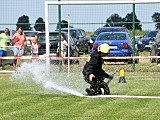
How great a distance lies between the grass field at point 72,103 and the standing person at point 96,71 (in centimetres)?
55

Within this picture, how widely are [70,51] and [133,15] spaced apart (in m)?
2.88

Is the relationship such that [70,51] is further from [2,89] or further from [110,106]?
[110,106]

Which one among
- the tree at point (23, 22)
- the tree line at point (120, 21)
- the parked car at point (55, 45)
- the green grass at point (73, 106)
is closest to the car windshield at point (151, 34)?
the tree line at point (120, 21)

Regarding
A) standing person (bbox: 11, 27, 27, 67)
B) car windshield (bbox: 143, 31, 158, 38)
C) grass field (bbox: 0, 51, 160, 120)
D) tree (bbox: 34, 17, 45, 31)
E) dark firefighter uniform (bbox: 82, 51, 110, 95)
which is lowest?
grass field (bbox: 0, 51, 160, 120)

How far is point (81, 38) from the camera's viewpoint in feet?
89.4

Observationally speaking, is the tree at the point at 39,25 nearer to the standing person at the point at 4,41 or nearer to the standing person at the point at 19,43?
the standing person at the point at 19,43

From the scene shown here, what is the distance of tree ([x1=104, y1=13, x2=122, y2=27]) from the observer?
83.6ft

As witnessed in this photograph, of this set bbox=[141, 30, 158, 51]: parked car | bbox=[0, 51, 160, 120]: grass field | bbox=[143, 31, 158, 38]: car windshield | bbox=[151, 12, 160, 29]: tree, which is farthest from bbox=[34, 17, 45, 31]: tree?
bbox=[0, 51, 160, 120]: grass field

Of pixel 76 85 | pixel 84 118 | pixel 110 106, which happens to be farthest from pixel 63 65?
pixel 84 118

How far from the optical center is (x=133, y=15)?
25.4m

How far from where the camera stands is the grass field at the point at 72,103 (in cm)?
1211

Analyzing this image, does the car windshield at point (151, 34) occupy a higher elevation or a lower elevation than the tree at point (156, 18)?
lower

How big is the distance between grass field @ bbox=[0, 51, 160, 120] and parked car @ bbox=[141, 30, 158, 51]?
5453 mm

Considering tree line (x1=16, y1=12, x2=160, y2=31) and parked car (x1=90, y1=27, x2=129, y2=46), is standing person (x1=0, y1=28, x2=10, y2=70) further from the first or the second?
parked car (x1=90, y1=27, x2=129, y2=46)
